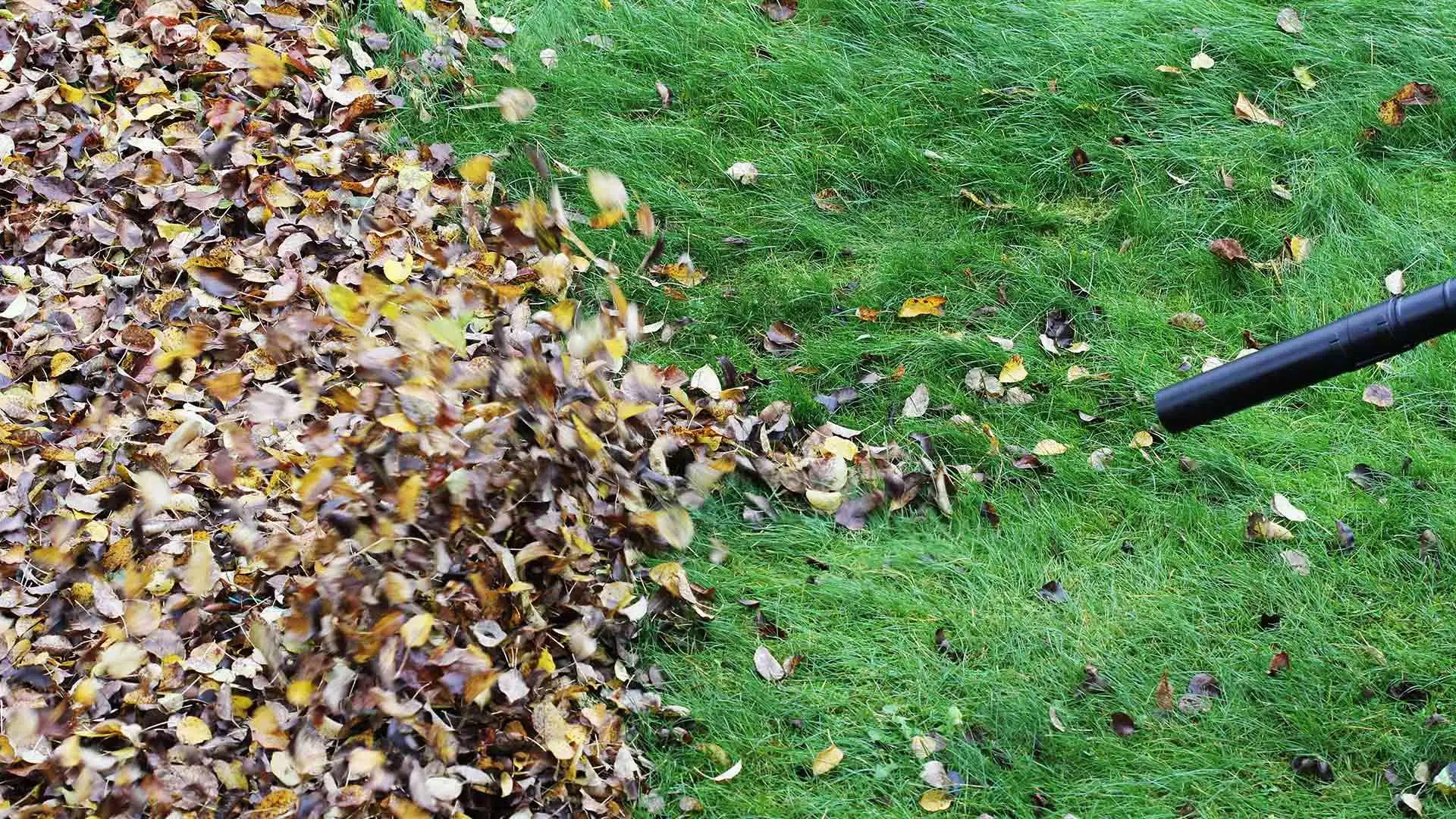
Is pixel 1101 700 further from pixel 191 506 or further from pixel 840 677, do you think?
pixel 191 506

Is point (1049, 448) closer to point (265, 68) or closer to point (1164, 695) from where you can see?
point (1164, 695)

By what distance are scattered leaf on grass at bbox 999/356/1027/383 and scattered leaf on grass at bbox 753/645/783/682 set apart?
42.4 inches

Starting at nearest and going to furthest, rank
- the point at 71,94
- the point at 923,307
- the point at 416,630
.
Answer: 1. the point at 416,630
2. the point at 923,307
3. the point at 71,94

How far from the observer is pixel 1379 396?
126 inches

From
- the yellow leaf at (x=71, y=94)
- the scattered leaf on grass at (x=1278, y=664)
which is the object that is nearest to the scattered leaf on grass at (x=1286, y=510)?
the scattered leaf on grass at (x=1278, y=664)

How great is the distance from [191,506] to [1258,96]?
11.3 ft

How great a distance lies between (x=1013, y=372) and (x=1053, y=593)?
2.34ft

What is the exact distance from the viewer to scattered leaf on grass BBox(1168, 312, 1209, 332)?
3.41m

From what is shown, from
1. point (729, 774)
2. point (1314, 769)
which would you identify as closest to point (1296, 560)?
point (1314, 769)

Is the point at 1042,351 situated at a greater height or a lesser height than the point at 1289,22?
lesser

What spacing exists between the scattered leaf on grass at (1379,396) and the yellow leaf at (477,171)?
99.2 inches

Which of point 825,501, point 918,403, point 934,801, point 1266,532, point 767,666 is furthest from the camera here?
point 918,403

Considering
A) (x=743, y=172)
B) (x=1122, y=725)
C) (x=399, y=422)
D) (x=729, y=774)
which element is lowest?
(x=729, y=774)

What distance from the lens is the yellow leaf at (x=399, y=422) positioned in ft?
8.42
